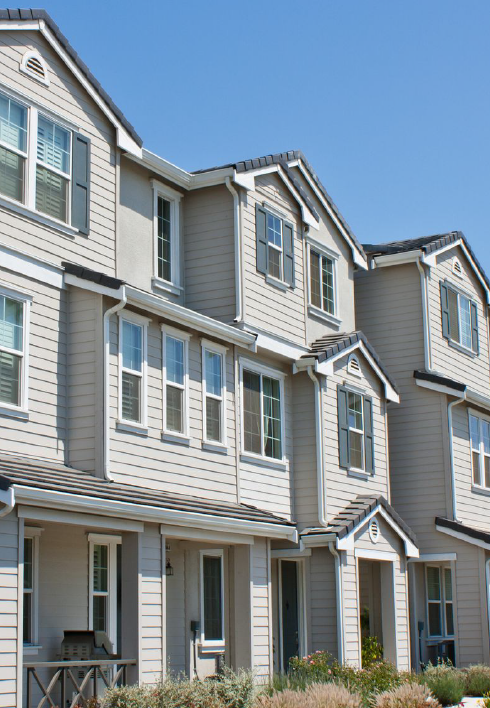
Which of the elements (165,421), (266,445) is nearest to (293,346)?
(266,445)

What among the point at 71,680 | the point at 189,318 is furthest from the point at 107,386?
the point at 71,680

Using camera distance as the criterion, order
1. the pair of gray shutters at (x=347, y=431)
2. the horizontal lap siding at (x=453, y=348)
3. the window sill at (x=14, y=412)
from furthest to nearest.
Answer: the horizontal lap siding at (x=453, y=348)
the pair of gray shutters at (x=347, y=431)
the window sill at (x=14, y=412)

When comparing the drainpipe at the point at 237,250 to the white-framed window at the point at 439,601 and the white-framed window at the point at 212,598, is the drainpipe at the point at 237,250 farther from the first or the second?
the white-framed window at the point at 439,601

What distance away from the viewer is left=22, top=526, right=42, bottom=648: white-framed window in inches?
597

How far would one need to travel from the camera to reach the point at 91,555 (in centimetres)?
1669

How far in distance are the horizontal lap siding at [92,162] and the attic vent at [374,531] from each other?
327 inches

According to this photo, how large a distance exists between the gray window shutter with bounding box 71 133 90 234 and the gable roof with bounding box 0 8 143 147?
98 cm

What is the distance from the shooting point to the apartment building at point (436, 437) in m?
24.8

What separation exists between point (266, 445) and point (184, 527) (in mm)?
4760

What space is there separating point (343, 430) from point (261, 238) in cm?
451

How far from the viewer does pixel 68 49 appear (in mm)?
17594

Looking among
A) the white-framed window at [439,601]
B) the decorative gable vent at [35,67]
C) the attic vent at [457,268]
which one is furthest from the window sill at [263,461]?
the attic vent at [457,268]

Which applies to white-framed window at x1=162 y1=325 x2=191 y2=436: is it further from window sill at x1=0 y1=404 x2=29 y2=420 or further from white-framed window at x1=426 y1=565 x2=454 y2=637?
white-framed window at x1=426 y1=565 x2=454 y2=637

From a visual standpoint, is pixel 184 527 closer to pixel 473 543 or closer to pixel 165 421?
pixel 165 421
